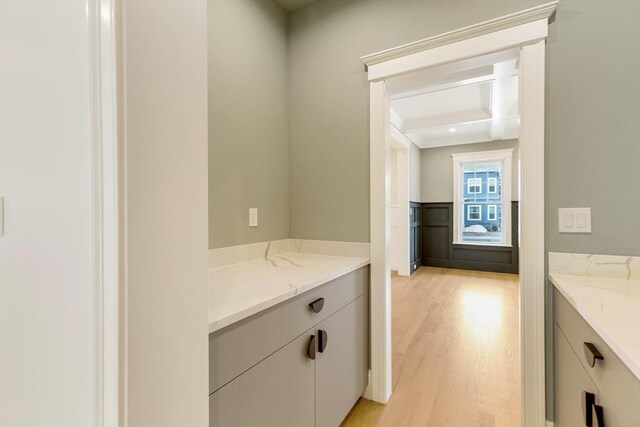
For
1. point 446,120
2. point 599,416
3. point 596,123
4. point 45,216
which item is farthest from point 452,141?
point 45,216

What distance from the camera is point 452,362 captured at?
2.28 m

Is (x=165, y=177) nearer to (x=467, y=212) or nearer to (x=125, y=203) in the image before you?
(x=125, y=203)

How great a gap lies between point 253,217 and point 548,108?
1.66 metres

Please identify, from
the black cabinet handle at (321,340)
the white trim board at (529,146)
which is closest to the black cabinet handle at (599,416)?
the white trim board at (529,146)

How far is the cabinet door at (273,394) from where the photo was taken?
897mm

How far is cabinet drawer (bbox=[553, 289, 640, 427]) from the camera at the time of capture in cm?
66

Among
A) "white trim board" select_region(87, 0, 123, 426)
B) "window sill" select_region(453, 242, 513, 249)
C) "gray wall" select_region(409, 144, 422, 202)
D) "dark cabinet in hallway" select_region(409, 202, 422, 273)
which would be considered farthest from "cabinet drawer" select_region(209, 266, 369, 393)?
"window sill" select_region(453, 242, 513, 249)

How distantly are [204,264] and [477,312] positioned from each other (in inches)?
137

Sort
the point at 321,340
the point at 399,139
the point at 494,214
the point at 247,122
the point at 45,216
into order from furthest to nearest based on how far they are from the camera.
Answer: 1. the point at 494,214
2. the point at 399,139
3. the point at 247,122
4. the point at 321,340
5. the point at 45,216

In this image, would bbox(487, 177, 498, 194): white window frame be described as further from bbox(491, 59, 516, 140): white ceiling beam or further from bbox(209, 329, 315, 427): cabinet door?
bbox(209, 329, 315, 427): cabinet door

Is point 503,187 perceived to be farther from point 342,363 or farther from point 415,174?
point 342,363

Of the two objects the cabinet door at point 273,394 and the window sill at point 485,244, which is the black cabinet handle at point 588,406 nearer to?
the cabinet door at point 273,394

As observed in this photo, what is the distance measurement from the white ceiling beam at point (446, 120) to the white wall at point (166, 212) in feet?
14.2

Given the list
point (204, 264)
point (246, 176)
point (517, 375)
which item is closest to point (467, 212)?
point (517, 375)
